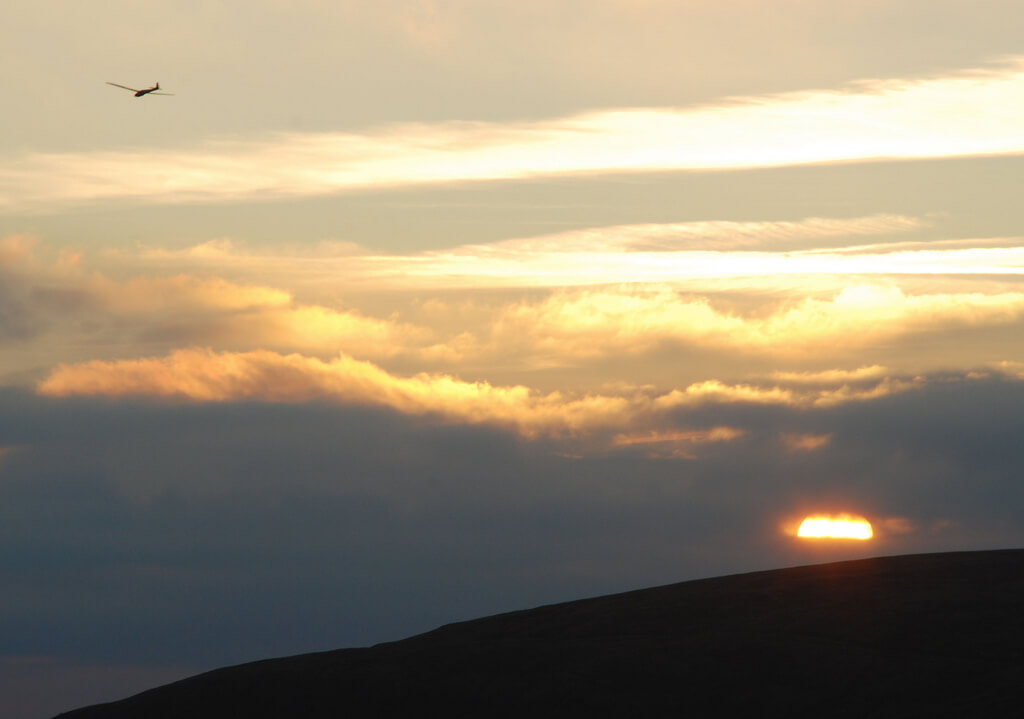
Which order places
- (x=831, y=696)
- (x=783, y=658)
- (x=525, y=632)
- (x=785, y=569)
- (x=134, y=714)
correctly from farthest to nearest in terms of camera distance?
(x=785, y=569) < (x=525, y=632) < (x=134, y=714) < (x=783, y=658) < (x=831, y=696)

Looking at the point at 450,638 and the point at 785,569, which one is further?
the point at 785,569

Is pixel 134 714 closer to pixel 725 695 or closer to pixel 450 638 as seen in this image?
pixel 450 638

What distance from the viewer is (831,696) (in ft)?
245

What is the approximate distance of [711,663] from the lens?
80875 mm

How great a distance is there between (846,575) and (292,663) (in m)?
44.6

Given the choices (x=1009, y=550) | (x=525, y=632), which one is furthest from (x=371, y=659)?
(x=1009, y=550)

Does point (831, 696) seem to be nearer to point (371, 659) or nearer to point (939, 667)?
point (939, 667)

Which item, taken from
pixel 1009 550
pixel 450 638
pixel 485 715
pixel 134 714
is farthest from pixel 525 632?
pixel 1009 550

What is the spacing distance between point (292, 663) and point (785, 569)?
4376 cm

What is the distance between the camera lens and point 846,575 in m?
104

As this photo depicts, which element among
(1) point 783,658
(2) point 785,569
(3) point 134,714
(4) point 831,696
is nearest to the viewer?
(4) point 831,696

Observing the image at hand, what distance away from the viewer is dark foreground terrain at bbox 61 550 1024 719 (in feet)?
246

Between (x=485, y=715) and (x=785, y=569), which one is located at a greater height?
(x=785, y=569)

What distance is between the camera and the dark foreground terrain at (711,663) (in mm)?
75125
